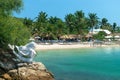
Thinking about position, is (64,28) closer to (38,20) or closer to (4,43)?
(38,20)

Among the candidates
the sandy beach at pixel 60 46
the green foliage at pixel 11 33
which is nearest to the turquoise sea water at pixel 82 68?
the green foliage at pixel 11 33

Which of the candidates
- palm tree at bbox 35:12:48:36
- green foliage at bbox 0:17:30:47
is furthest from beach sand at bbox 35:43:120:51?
green foliage at bbox 0:17:30:47

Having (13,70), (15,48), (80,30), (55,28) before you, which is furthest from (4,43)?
(80,30)

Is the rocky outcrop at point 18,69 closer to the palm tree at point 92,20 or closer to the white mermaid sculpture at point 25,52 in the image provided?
the white mermaid sculpture at point 25,52

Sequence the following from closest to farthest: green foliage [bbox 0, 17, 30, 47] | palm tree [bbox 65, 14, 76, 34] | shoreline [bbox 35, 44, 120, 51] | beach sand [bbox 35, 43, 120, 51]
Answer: green foliage [bbox 0, 17, 30, 47] → shoreline [bbox 35, 44, 120, 51] → beach sand [bbox 35, 43, 120, 51] → palm tree [bbox 65, 14, 76, 34]

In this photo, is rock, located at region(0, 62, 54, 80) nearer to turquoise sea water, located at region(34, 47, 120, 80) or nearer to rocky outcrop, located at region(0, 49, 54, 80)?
rocky outcrop, located at region(0, 49, 54, 80)

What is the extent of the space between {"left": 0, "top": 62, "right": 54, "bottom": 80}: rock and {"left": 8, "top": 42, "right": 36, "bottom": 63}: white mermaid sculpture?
2.91ft

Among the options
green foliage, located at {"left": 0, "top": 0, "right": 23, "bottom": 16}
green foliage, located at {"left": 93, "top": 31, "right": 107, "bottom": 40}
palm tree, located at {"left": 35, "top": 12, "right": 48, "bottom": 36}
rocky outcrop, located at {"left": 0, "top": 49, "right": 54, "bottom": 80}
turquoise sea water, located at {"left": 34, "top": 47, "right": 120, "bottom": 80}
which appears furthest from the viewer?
green foliage, located at {"left": 93, "top": 31, "right": 107, "bottom": 40}

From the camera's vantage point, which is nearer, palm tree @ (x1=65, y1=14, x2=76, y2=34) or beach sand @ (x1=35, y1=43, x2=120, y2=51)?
beach sand @ (x1=35, y1=43, x2=120, y2=51)

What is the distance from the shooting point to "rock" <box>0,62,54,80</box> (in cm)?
2280

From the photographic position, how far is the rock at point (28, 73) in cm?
2280

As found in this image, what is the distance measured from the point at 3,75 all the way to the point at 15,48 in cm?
313

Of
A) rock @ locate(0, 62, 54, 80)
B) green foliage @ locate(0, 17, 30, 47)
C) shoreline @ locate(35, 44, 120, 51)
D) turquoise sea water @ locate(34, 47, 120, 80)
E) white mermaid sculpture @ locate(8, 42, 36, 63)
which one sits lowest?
turquoise sea water @ locate(34, 47, 120, 80)

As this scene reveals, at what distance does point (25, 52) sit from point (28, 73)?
285 centimetres
